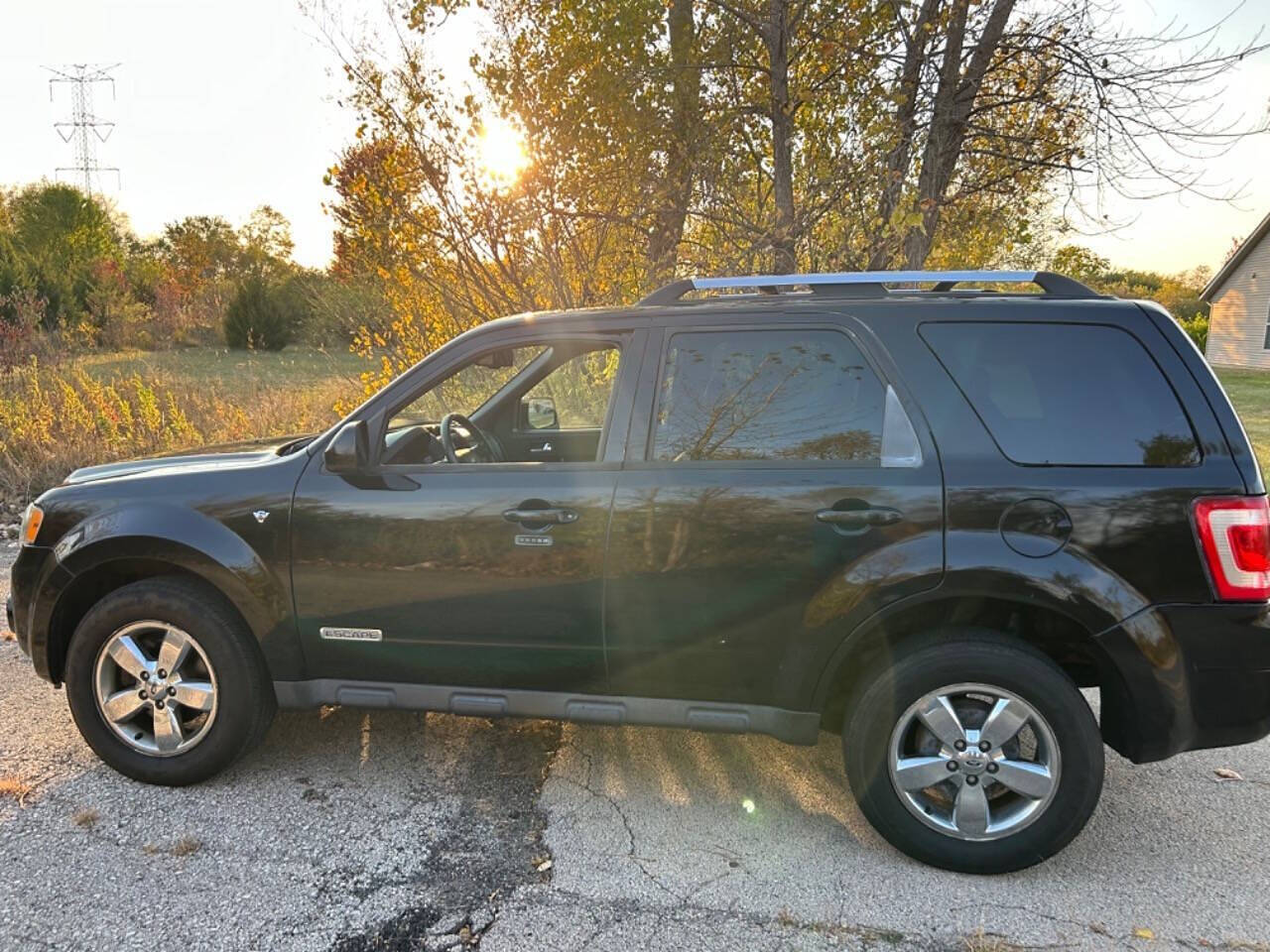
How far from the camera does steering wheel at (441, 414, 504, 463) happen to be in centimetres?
353

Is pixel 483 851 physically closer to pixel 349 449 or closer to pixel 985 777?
pixel 349 449

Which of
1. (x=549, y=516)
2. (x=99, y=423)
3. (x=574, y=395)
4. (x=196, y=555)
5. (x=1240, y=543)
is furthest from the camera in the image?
(x=99, y=423)

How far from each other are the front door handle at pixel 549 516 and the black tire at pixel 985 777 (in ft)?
3.78

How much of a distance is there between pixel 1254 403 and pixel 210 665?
22.7 meters

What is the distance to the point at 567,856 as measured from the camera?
2795mm

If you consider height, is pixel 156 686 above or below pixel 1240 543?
below

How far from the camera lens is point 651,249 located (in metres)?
7.34

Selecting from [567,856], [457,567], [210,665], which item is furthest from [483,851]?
[210,665]

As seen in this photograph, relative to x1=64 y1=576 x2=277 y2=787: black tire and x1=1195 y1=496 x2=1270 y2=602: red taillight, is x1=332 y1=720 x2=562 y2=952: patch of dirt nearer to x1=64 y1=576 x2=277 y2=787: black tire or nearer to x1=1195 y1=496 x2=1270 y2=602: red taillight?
x1=64 y1=576 x2=277 y2=787: black tire

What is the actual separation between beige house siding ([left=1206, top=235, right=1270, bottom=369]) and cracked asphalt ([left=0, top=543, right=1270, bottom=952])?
31.3m

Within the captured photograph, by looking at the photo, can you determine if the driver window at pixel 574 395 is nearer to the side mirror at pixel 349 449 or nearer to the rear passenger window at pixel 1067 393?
the side mirror at pixel 349 449

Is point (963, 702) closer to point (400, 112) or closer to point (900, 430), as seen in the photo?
point (900, 430)

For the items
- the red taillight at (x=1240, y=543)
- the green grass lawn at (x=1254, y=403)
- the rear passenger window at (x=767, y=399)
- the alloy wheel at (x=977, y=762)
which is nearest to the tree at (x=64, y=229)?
the rear passenger window at (x=767, y=399)

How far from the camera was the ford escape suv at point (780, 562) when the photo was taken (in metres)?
2.57
